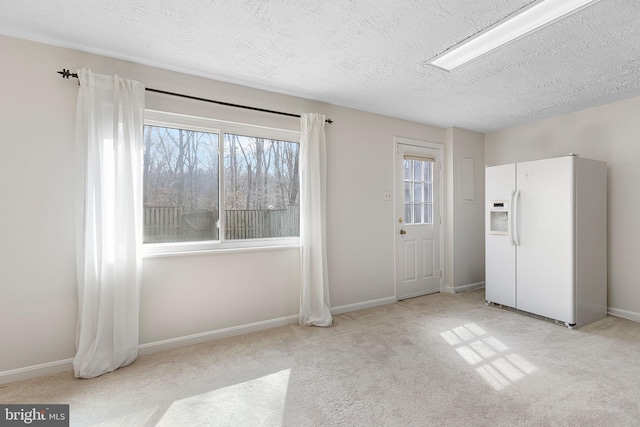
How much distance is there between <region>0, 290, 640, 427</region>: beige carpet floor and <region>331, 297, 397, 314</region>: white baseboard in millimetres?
484

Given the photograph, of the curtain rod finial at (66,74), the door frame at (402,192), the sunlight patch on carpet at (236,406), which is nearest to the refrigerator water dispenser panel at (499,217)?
the door frame at (402,192)

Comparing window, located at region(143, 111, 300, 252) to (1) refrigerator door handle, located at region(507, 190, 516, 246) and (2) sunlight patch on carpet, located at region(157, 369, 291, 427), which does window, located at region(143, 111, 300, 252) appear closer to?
(2) sunlight patch on carpet, located at region(157, 369, 291, 427)

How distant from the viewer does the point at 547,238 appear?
344 centimetres

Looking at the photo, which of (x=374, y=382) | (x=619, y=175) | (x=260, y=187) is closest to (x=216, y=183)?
(x=260, y=187)

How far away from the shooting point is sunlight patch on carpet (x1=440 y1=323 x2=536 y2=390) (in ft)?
7.49

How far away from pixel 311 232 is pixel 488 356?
6.46 ft

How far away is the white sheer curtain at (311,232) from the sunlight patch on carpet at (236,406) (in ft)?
3.74

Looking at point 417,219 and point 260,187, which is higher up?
point 260,187

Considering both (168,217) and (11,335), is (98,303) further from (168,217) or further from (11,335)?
(168,217)

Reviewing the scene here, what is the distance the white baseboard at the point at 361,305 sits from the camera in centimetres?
369

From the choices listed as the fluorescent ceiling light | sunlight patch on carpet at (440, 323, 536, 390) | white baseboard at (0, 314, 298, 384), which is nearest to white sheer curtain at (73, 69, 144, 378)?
white baseboard at (0, 314, 298, 384)

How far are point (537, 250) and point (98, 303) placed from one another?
434cm

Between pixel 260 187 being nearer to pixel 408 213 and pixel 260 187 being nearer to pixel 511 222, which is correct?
pixel 408 213

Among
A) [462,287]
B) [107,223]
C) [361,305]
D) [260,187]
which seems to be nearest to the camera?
[107,223]
